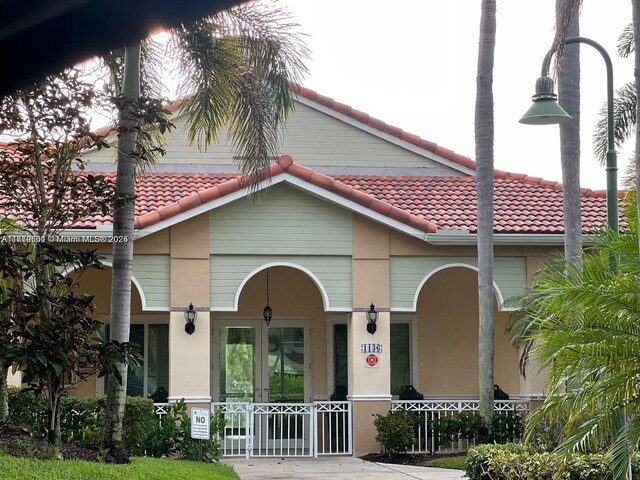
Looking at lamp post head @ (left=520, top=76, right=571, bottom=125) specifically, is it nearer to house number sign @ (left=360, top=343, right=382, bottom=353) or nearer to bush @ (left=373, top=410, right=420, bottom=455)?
bush @ (left=373, top=410, right=420, bottom=455)

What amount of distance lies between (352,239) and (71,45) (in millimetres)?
16265

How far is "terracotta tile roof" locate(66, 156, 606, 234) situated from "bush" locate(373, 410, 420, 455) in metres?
3.51

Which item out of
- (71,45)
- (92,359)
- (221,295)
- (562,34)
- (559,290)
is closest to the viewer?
(71,45)

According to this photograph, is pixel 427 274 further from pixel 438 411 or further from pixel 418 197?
pixel 438 411

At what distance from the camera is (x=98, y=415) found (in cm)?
1402

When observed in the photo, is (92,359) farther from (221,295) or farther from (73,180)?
(221,295)

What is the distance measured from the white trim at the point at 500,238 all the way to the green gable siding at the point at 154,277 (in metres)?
4.88

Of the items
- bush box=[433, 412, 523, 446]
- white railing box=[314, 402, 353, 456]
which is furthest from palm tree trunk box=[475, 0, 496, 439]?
white railing box=[314, 402, 353, 456]

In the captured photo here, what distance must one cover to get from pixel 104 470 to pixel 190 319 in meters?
7.40

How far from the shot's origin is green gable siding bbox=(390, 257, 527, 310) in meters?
18.7

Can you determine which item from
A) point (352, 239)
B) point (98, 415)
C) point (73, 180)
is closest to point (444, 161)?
point (352, 239)

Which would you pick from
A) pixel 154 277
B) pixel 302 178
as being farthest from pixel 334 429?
pixel 302 178

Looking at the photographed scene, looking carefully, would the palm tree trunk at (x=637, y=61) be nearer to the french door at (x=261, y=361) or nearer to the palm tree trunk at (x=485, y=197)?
the palm tree trunk at (x=485, y=197)

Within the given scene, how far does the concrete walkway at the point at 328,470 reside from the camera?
47.9ft
